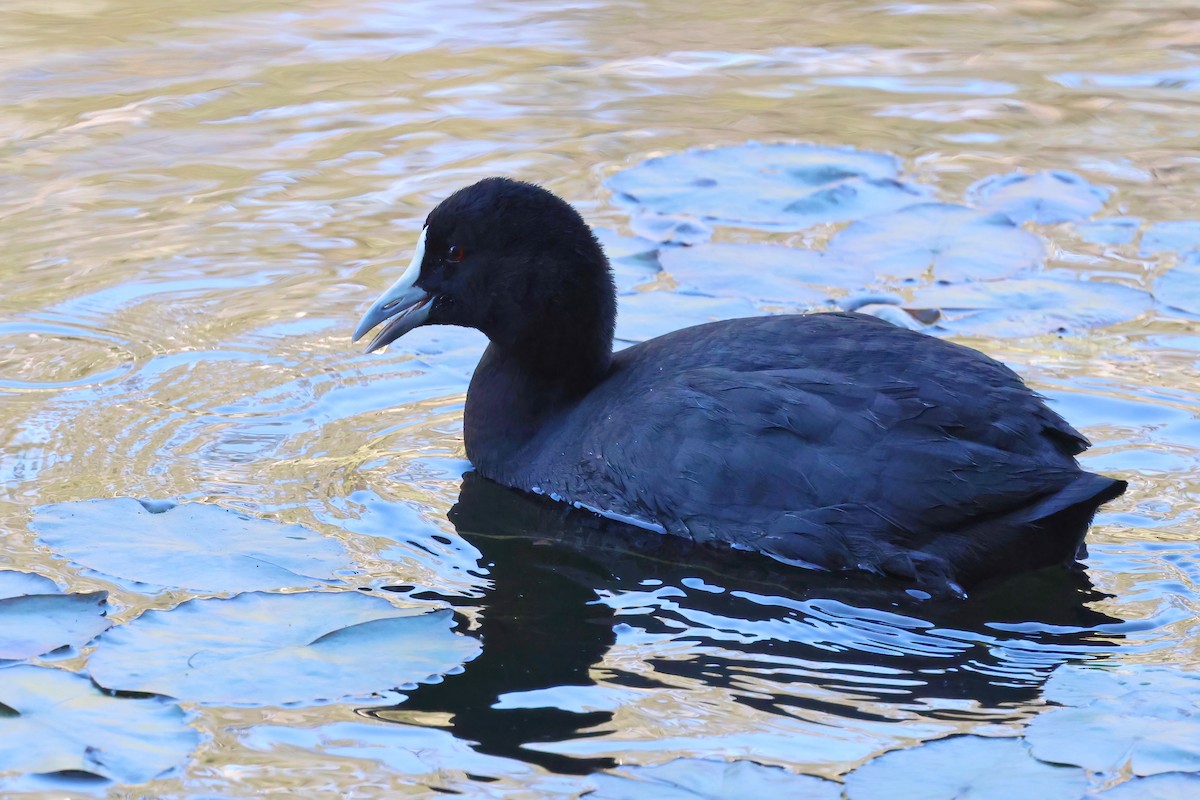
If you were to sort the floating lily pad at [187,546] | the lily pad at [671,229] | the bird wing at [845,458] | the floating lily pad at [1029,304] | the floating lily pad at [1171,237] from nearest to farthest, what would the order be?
the floating lily pad at [187,546], the bird wing at [845,458], the floating lily pad at [1029,304], the floating lily pad at [1171,237], the lily pad at [671,229]

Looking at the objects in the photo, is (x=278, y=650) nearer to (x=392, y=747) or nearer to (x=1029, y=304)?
(x=392, y=747)

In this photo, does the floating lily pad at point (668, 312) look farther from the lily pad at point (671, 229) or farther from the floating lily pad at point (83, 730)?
the floating lily pad at point (83, 730)

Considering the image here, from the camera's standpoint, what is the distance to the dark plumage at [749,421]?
406cm

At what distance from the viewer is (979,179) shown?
22.4 ft

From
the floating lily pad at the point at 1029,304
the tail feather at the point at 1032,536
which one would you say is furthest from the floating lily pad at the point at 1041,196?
the tail feather at the point at 1032,536

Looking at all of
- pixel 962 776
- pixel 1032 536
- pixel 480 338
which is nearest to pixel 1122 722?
pixel 962 776

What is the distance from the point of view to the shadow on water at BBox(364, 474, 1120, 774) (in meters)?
3.43

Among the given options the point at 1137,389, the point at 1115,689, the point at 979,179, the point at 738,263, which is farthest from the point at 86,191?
the point at 1115,689

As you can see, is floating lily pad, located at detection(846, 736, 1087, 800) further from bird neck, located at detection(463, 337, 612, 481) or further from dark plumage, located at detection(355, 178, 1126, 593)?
bird neck, located at detection(463, 337, 612, 481)

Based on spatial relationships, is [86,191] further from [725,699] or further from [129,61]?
[725,699]

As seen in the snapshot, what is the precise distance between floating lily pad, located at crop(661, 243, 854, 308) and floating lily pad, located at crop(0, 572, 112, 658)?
2.69 m

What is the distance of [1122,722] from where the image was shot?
329 cm

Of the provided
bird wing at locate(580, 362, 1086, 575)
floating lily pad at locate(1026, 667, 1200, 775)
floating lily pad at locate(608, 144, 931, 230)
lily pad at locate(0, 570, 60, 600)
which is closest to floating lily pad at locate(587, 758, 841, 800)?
floating lily pad at locate(1026, 667, 1200, 775)

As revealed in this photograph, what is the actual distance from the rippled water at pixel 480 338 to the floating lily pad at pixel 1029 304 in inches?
2.6
